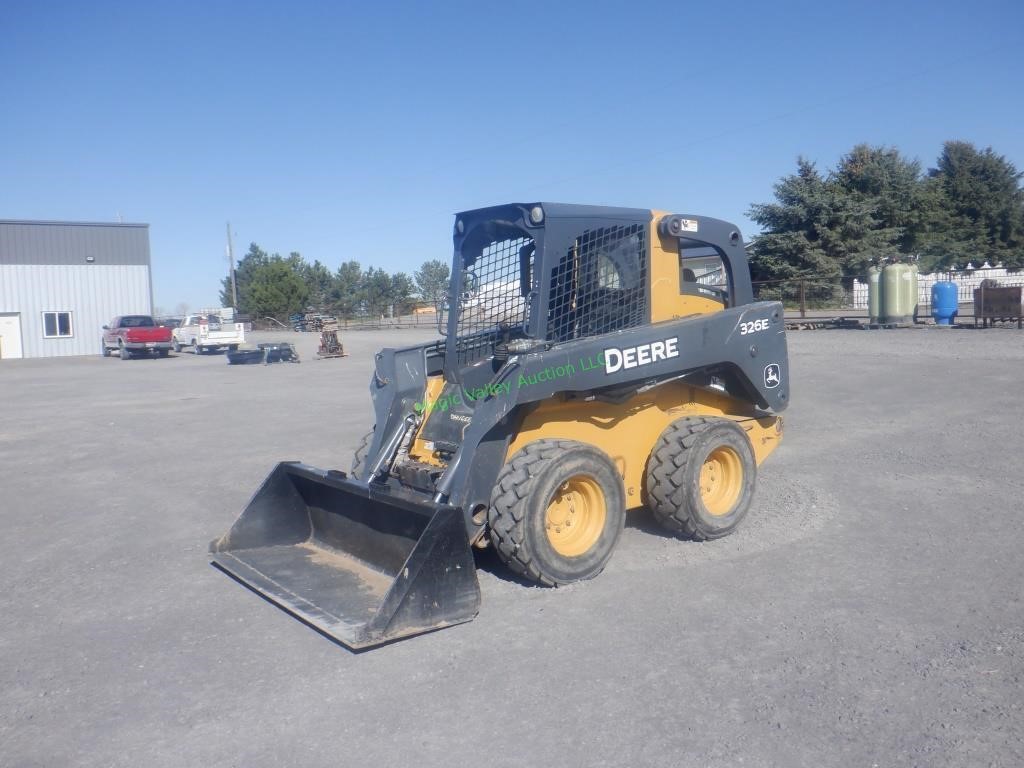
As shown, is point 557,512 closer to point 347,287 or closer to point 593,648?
point 593,648

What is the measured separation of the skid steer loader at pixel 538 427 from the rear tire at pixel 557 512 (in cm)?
1

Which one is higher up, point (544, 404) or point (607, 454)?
point (544, 404)

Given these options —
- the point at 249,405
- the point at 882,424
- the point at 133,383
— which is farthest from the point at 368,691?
the point at 133,383

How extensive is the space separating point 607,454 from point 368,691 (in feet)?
8.08

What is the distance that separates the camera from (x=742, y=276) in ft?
23.5

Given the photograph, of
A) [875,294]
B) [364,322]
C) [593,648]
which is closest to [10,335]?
[364,322]

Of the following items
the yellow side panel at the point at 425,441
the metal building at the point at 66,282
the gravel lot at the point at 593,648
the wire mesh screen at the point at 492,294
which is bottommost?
the gravel lot at the point at 593,648

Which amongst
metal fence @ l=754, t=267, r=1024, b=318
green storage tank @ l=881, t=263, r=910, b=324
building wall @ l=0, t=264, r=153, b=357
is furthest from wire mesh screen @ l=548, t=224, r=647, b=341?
building wall @ l=0, t=264, r=153, b=357

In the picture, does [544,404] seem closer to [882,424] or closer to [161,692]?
[161,692]

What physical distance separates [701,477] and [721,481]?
250 millimetres

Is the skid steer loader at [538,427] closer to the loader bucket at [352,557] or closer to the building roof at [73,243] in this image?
the loader bucket at [352,557]

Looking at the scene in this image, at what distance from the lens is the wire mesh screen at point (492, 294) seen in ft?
20.7

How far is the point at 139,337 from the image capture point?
34469 millimetres

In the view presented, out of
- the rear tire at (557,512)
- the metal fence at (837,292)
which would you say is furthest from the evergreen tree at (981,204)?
the rear tire at (557,512)
